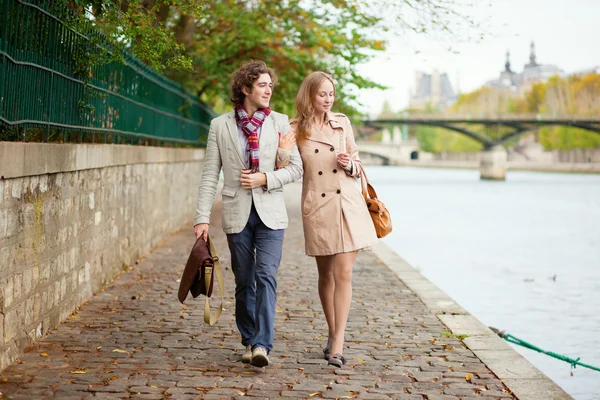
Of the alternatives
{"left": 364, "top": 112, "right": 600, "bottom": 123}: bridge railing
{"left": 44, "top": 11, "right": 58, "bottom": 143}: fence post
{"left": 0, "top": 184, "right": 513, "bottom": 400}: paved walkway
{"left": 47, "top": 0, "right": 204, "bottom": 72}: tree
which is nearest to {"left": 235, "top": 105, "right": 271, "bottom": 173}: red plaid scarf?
{"left": 0, "top": 184, "right": 513, "bottom": 400}: paved walkway

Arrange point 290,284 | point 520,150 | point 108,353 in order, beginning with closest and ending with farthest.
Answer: point 108,353 < point 290,284 < point 520,150

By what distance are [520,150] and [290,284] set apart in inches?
4411

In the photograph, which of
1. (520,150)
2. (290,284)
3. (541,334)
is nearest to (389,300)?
(290,284)

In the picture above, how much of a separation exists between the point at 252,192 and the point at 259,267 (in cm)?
43

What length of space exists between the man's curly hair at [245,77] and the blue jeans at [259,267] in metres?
0.67

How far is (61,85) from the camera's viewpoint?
21.8ft

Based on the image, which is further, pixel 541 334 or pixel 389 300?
pixel 541 334

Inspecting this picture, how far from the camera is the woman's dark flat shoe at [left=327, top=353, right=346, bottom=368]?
5191mm

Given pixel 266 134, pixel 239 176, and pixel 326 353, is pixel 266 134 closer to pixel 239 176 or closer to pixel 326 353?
pixel 239 176

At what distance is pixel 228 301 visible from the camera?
765cm

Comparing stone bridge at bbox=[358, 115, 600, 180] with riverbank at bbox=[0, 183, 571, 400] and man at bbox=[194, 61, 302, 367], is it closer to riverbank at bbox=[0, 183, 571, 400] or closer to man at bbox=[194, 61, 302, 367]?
riverbank at bbox=[0, 183, 571, 400]

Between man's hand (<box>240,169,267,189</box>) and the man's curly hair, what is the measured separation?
1.48 feet

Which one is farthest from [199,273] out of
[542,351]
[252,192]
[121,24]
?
[542,351]

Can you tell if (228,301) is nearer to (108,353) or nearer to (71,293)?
(71,293)
